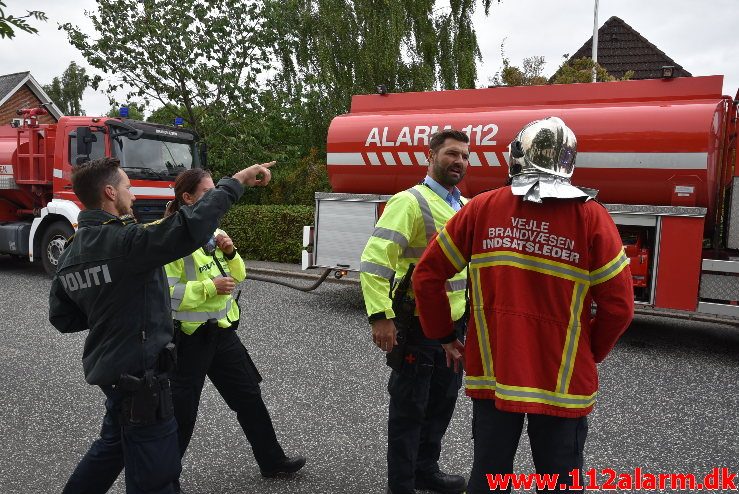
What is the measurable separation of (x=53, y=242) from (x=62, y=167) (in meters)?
1.34

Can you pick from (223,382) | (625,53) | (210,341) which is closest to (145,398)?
(210,341)

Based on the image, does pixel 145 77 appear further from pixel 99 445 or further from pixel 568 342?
pixel 568 342

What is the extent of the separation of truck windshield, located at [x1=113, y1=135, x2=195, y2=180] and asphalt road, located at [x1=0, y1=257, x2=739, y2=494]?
10.6 ft

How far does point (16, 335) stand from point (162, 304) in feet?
17.0

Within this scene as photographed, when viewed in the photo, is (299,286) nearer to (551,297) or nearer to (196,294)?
(196,294)

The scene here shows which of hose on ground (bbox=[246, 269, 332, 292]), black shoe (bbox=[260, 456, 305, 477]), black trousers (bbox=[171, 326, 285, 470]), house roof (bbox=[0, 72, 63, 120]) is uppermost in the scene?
house roof (bbox=[0, 72, 63, 120])

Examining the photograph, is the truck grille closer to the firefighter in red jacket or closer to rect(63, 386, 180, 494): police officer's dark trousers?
rect(63, 386, 180, 494): police officer's dark trousers

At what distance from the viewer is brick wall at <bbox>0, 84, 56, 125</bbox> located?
30719 mm

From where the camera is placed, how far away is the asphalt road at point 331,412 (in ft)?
11.7

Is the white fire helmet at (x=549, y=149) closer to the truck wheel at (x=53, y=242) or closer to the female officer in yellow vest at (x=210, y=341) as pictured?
the female officer in yellow vest at (x=210, y=341)

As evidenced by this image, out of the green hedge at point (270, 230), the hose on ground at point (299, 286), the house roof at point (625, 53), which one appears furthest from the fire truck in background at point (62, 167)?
the house roof at point (625, 53)

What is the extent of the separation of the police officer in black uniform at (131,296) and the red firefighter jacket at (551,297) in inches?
39.9

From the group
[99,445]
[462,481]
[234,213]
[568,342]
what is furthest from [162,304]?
[234,213]

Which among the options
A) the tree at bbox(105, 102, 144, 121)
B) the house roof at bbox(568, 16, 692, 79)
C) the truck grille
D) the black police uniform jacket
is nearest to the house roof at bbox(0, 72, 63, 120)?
the tree at bbox(105, 102, 144, 121)
